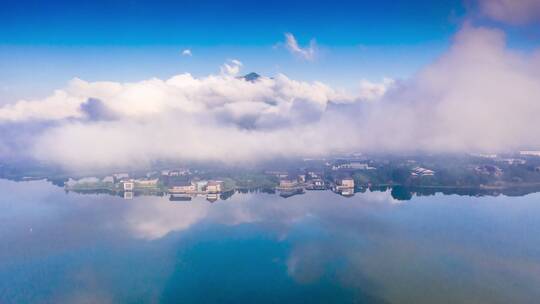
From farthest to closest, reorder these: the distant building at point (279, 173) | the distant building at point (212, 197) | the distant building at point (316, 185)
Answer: the distant building at point (279, 173) → the distant building at point (316, 185) → the distant building at point (212, 197)

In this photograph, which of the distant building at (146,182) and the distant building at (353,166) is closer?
the distant building at (146,182)

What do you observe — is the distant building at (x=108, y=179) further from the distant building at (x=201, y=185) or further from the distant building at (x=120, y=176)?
the distant building at (x=201, y=185)

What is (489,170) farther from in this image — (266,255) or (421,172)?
(266,255)

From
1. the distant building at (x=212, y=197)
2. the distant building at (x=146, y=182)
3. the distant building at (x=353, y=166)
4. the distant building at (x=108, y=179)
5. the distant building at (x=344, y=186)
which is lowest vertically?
the distant building at (x=212, y=197)

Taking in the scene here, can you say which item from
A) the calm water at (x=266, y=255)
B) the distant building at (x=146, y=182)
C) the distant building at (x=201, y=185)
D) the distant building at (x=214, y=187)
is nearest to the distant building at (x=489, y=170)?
the calm water at (x=266, y=255)

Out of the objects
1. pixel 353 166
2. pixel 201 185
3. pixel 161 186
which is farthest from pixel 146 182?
pixel 353 166

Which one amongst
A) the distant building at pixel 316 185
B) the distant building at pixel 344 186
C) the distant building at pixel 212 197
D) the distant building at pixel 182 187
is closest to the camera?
the distant building at pixel 212 197

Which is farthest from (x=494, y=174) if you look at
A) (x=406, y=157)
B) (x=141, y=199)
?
(x=141, y=199)

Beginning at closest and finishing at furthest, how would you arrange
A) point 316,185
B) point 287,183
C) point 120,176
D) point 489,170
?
point 287,183 < point 316,185 < point 489,170 < point 120,176

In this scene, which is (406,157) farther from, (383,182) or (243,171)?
(243,171)

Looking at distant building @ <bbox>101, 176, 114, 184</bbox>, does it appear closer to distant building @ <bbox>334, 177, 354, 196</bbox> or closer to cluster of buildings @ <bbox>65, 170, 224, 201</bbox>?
cluster of buildings @ <bbox>65, 170, 224, 201</bbox>
